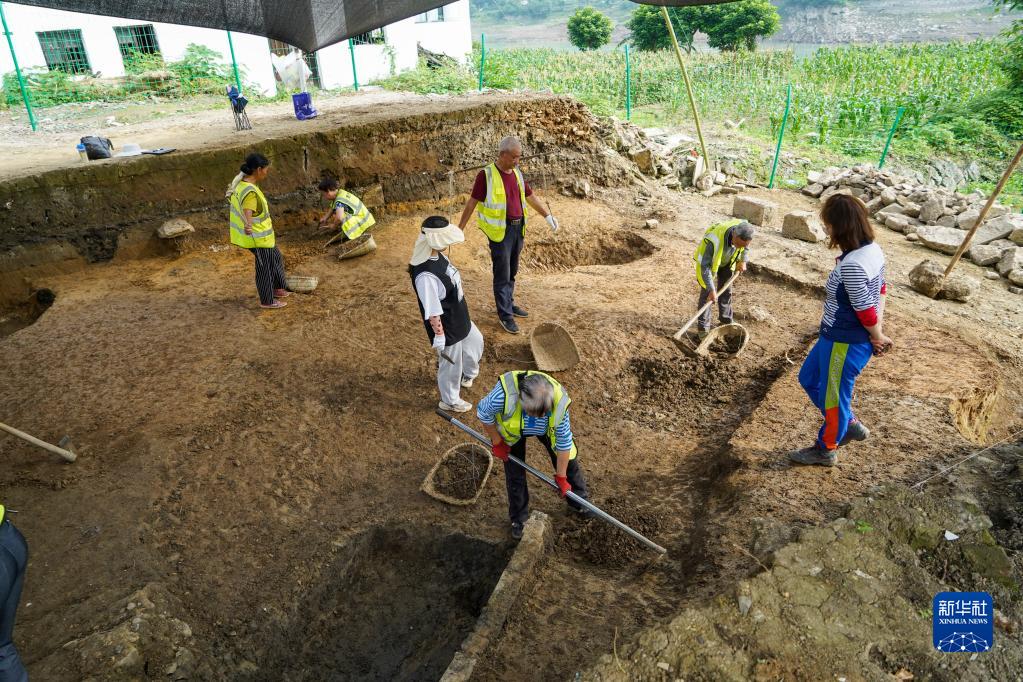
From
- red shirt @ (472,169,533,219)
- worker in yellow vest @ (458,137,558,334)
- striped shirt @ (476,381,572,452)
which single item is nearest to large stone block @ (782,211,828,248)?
worker in yellow vest @ (458,137,558,334)

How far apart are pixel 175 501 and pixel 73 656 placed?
1213 millimetres

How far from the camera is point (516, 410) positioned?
11.5 feet

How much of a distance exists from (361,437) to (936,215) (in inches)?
361

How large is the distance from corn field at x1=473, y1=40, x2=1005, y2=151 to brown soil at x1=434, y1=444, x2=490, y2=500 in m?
11.6

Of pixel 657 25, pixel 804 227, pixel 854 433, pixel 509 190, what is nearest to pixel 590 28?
pixel 657 25

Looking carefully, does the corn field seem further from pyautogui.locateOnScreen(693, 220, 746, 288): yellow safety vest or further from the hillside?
the hillside

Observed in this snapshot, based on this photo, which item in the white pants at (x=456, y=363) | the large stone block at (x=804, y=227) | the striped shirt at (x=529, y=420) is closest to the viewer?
the striped shirt at (x=529, y=420)

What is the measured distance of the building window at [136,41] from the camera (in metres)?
15.3

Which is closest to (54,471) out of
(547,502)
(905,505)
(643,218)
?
(547,502)

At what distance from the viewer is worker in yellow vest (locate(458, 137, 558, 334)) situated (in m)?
5.75

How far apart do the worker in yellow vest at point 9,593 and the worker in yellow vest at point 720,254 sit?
17.2 ft

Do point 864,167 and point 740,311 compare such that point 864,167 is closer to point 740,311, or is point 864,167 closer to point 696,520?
point 740,311

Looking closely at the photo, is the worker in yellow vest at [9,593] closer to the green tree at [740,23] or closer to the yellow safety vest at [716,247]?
the yellow safety vest at [716,247]

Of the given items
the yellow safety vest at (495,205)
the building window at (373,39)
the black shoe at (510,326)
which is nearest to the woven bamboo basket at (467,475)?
the black shoe at (510,326)
